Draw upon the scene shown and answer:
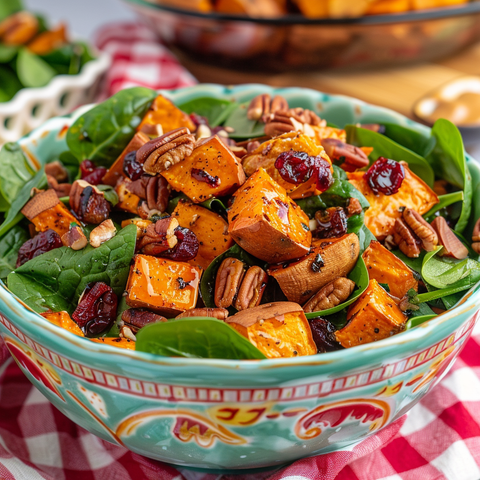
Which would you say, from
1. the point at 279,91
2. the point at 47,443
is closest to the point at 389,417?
the point at 47,443

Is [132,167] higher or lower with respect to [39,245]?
higher

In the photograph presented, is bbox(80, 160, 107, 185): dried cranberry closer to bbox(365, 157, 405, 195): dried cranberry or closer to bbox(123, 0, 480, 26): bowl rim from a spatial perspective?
bbox(365, 157, 405, 195): dried cranberry

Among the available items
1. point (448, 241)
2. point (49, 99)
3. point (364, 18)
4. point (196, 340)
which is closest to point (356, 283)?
point (448, 241)

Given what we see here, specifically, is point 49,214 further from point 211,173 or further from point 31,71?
point 31,71

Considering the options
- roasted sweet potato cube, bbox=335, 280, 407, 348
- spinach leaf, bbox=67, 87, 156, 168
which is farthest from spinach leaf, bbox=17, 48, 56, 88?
roasted sweet potato cube, bbox=335, 280, 407, 348

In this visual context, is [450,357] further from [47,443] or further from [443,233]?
[47,443]

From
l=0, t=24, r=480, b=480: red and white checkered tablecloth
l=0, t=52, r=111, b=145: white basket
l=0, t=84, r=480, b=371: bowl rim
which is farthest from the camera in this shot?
l=0, t=52, r=111, b=145: white basket
